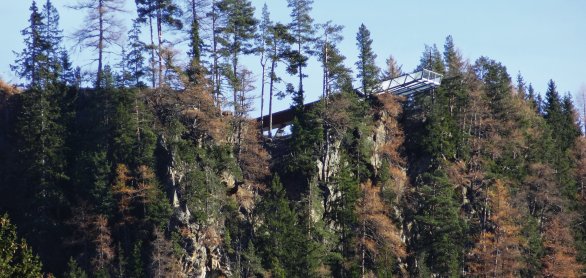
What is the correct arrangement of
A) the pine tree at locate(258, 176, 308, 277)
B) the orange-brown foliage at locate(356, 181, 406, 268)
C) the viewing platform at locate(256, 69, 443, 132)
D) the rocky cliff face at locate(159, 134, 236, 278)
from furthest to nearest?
the viewing platform at locate(256, 69, 443, 132)
the orange-brown foliage at locate(356, 181, 406, 268)
the pine tree at locate(258, 176, 308, 277)
the rocky cliff face at locate(159, 134, 236, 278)

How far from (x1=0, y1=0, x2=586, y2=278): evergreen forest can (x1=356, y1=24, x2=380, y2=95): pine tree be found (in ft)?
0.40

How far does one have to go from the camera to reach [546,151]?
78.0m

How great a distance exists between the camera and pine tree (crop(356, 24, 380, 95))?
71.1 metres

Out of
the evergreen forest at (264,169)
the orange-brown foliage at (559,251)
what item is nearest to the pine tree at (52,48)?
the evergreen forest at (264,169)

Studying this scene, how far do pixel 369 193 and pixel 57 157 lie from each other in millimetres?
21889

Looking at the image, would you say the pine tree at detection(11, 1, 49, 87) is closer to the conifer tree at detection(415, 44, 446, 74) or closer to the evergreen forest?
the evergreen forest

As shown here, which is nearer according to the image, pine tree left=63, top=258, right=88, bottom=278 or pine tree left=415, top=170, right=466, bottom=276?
pine tree left=63, top=258, right=88, bottom=278

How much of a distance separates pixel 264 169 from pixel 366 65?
1334 cm

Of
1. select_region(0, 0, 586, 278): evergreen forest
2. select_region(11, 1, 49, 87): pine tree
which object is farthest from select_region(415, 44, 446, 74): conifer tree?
select_region(11, 1, 49, 87): pine tree

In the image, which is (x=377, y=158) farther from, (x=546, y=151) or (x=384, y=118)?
(x=546, y=151)

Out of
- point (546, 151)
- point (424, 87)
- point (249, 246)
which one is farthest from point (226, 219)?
point (546, 151)

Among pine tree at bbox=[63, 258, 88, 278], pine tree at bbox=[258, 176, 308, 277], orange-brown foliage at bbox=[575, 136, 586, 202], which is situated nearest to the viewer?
pine tree at bbox=[63, 258, 88, 278]

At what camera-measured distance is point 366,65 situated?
7144 cm

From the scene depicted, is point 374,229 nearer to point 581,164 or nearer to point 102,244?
point 102,244
